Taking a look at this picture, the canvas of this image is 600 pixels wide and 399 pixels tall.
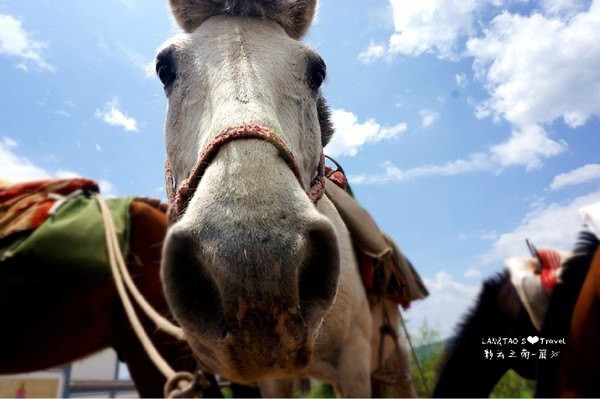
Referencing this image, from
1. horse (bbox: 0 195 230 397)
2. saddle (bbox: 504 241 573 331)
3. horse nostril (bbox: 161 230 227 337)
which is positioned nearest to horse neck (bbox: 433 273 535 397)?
saddle (bbox: 504 241 573 331)

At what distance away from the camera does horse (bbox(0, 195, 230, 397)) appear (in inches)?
102

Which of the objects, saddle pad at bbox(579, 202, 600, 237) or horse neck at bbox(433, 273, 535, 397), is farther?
horse neck at bbox(433, 273, 535, 397)

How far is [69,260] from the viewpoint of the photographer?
260cm

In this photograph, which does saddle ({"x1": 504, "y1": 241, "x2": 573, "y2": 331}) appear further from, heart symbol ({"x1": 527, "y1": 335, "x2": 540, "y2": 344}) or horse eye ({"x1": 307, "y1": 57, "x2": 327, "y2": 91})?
horse eye ({"x1": 307, "y1": 57, "x2": 327, "y2": 91})

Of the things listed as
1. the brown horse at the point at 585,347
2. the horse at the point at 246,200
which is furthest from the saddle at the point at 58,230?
the brown horse at the point at 585,347

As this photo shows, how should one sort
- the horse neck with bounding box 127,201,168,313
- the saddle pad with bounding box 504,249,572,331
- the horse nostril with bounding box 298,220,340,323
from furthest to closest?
1. the saddle pad with bounding box 504,249,572,331
2. the horse neck with bounding box 127,201,168,313
3. the horse nostril with bounding box 298,220,340,323

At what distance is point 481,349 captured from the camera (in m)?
3.65

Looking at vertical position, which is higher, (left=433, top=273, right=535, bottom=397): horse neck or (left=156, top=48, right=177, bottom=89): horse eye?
(left=156, top=48, right=177, bottom=89): horse eye

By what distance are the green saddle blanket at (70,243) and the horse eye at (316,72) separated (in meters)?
1.95

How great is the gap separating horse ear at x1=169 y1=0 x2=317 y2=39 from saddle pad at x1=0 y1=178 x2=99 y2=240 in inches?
74.3

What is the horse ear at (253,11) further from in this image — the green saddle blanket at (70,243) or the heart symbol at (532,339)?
the heart symbol at (532,339)

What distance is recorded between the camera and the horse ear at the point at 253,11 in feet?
5.73

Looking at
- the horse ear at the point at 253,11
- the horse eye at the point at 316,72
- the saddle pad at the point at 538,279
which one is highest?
the horse ear at the point at 253,11

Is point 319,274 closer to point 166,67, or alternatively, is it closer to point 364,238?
point 166,67
